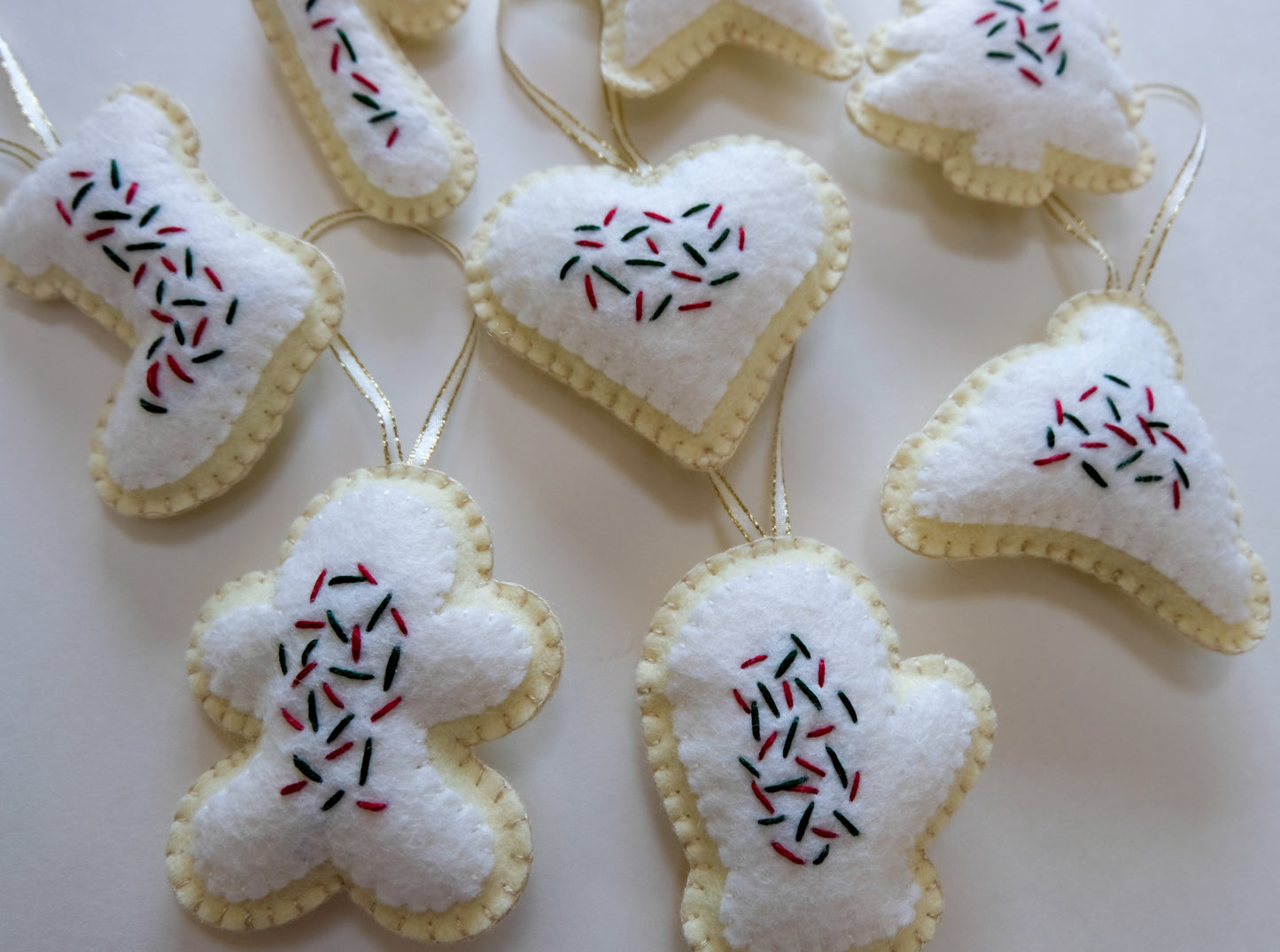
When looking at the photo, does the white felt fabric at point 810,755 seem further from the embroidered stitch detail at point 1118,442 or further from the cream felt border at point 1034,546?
the embroidered stitch detail at point 1118,442

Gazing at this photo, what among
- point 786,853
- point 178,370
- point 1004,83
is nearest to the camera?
point 786,853

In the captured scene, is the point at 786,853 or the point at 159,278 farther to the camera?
the point at 159,278

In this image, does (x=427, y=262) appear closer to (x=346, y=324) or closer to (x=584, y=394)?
(x=346, y=324)

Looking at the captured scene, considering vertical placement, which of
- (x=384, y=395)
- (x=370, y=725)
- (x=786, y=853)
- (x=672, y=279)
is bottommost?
(x=786, y=853)

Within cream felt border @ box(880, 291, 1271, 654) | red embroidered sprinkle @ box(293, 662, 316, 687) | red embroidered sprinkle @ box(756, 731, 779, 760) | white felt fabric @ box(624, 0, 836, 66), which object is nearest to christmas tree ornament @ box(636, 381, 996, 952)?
red embroidered sprinkle @ box(756, 731, 779, 760)

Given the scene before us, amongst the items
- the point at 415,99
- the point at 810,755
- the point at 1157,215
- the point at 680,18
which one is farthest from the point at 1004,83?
the point at 810,755

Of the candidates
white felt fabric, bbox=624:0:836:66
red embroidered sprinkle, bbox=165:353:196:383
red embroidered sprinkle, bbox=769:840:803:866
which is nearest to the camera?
red embroidered sprinkle, bbox=769:840:803:866

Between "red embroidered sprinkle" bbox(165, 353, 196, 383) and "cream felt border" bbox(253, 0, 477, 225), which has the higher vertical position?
"cream felt border" bbox(253, 0, 477, 225)

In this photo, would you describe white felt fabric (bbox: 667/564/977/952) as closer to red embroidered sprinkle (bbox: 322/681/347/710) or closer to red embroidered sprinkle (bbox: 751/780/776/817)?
red embroidered sprinkle (bbox: 751/780/776/817)

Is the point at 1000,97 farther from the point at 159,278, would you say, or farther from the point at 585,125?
the point at 159,278
